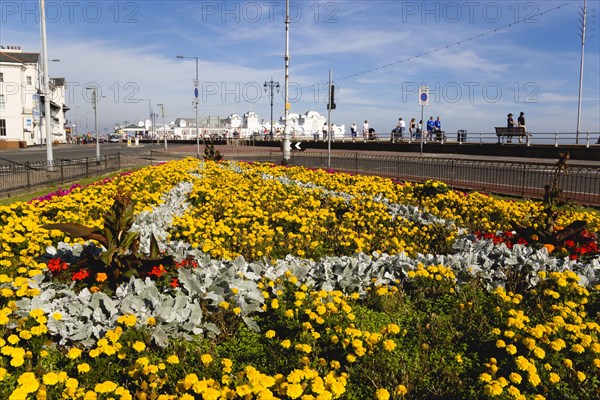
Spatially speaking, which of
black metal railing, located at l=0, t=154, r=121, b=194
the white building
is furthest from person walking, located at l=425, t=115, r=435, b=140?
the white building

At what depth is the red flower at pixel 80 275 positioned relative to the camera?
4555 millimetres

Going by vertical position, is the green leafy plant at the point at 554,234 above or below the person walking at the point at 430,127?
below

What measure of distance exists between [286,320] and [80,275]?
2.03 m

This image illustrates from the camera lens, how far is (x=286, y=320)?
14.2 feet

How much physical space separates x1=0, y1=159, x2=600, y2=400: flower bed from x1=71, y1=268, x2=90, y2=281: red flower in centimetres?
1

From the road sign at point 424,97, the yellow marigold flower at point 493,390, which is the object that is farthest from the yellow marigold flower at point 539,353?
the road sign at point 424,97

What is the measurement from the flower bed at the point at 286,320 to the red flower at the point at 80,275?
15mm

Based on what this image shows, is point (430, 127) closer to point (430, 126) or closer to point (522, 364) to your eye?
point (430, 126)

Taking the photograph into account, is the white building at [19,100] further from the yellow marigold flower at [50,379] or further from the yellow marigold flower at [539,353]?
the yellow marigold flower at [539,353]

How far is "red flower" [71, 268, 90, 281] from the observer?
455cm

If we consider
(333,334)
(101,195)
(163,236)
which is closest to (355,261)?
(333,334)

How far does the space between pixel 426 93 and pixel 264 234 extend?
16908 mm

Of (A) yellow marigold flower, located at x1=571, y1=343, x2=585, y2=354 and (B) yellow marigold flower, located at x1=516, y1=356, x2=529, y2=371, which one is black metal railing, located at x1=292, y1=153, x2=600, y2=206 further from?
(B) yellow marigold flower, located at x1=516, y1=356, x2=529, y2=371

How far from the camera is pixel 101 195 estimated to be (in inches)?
391
